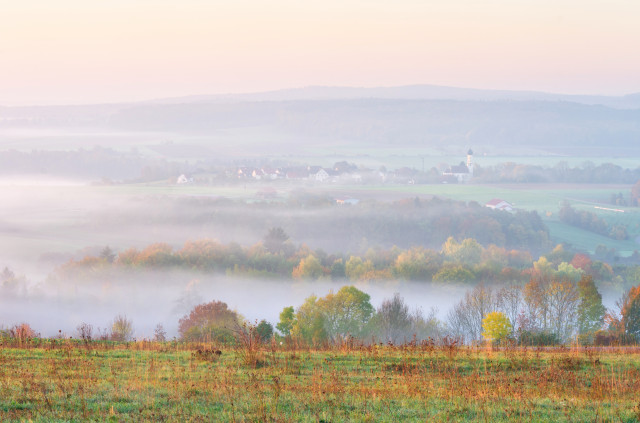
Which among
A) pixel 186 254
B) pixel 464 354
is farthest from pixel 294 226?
pixel 464 354

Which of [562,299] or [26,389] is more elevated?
[26,389]

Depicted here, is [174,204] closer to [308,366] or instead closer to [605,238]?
[605,238]

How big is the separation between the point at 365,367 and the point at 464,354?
131 inches

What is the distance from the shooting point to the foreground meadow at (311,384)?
35.8ft

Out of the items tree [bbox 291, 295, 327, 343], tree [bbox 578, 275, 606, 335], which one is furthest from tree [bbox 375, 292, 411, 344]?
tree [bbox 578, 275, 606, 335]

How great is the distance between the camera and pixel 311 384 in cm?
1340

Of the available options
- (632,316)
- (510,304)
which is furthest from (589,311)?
(632,316)

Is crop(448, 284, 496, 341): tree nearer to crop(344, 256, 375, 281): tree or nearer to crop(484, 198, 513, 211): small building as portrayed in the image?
crop(344, 256, 375, 281): tree

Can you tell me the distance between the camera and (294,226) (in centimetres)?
18100

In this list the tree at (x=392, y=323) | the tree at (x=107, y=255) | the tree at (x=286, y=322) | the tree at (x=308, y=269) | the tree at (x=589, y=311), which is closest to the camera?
the tree at (x=392, y=323)

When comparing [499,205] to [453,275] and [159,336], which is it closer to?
[453,275]

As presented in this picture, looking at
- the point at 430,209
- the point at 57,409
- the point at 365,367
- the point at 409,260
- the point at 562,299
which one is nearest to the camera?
the point at 57,409

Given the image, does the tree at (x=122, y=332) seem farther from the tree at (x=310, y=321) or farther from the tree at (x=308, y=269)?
the tree at (x=308, y=269)

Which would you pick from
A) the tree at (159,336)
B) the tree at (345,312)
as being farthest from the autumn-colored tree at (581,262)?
the tree at (159,336)
